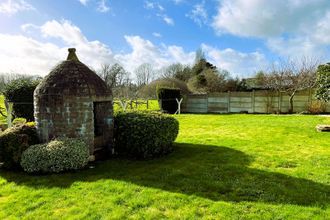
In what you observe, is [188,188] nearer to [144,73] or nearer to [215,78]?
[215,78]

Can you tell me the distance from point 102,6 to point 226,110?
Answer: 1459 centimetres

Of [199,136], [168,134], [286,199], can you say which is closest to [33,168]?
[168,134]

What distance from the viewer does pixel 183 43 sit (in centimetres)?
1722

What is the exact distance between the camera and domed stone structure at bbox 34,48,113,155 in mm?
6836

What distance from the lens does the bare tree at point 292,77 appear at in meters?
21.2

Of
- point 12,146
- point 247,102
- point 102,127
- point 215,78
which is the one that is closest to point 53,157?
point 12,146

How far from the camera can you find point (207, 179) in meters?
5.73

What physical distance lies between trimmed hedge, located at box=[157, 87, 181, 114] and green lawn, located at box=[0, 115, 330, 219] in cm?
1385

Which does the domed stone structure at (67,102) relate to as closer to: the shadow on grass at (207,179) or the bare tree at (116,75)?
the shadow on grass at (207,179)

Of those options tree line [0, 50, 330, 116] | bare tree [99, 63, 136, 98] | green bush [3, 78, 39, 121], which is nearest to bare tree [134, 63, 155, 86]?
tree line [0, 50, 330, 116]

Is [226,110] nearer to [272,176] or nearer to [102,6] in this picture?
[102,6]

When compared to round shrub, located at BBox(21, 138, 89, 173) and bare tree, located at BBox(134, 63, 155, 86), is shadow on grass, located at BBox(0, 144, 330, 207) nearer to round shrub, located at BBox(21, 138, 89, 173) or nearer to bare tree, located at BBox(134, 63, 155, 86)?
round shrub, located at BBox(21, 138, 89, 173)

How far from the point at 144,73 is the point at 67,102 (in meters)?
42.8

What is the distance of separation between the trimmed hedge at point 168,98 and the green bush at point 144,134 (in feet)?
45.8
